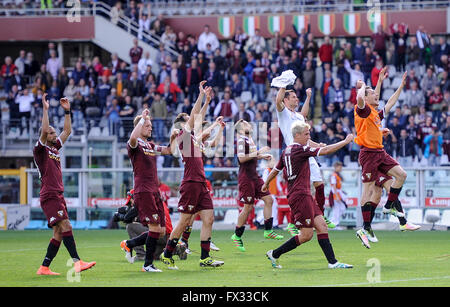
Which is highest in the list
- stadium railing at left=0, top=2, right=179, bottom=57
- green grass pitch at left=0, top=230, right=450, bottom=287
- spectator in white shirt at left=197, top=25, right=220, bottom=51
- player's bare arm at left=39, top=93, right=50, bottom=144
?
stadium railing at left=0, top=2, right=179, bottom=57

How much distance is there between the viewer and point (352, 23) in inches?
1463

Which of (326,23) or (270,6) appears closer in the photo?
(326,23)

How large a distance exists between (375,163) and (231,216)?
38.4 ft

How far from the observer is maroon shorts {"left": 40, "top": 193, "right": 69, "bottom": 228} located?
44.9ft

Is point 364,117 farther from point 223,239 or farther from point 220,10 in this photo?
point 220,10

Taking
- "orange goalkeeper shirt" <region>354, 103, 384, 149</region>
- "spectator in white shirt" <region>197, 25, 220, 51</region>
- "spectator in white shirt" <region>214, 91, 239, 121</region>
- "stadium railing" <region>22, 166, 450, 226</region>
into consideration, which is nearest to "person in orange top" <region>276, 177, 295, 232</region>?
"stadium railing" <region>22, 166, 450, 226</region>

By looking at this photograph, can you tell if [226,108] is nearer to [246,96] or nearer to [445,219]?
[246,96]

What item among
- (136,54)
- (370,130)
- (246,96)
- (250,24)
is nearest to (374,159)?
(370,130)

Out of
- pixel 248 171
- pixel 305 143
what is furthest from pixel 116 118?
pixel 305 143

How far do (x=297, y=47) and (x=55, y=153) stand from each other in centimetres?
2025

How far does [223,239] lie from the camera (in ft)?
72.0

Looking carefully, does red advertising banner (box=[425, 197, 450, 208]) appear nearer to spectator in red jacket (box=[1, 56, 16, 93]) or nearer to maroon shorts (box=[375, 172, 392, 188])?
maroon shorts (box=[375, 172, 392, 188])

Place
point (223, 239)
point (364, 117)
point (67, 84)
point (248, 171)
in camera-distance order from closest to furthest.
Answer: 1. point (364, 117)
2. point (248, 171)
3. point (223, 239)
4. point (67, 84)

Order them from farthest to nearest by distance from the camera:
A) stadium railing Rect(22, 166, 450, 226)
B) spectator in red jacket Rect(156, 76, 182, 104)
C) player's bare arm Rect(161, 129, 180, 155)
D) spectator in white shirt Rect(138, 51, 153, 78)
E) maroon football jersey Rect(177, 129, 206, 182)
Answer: spectator in white shirt Rect(138, 51, 153, 78) < spectator in red jacket Rect(156, 76, 182, 104) < stadium railing Rect(22, 166, 450, 226) < maroon football jersey Rect(177, 129, 206, 182) < player's bare arm Rect(161, 129, 180, 155)
